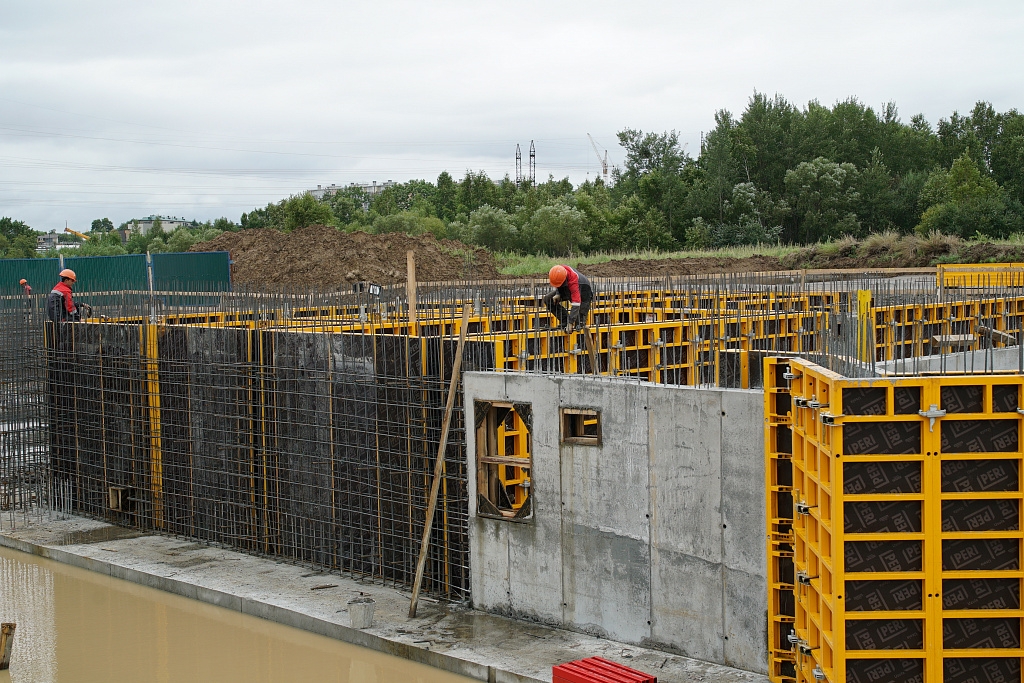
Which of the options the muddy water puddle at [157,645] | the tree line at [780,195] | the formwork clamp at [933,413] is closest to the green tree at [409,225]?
the tree line at [780,195]

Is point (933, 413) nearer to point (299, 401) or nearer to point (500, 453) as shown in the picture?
point (500, 453)

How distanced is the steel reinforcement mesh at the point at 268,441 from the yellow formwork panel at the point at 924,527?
464cm

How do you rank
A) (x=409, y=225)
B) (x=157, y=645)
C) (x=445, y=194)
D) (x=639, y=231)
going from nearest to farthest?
1. (x=157, y=645)
2. (x=639, y=231)
3. (x=409, y=225)
4. (x=445, y=194)

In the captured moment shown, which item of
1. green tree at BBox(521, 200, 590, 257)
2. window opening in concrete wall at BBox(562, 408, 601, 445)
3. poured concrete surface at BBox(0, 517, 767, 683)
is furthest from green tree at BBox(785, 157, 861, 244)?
window opening in concrete wall at BBox(562, 408, 601, 445)

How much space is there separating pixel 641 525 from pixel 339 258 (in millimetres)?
38241

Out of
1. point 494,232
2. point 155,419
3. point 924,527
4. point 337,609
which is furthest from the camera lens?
point 494,232

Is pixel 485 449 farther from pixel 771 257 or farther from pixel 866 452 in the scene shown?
pixel 771 257

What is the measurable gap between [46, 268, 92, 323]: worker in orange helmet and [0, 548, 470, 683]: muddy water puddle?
193 inches

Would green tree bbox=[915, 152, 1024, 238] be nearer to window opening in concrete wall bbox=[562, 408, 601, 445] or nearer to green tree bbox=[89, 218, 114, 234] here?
window opening in concrete wall bbox=[562, 408, 601, 445]

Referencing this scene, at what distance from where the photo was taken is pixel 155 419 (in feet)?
46.9

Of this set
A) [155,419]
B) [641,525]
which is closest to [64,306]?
[155,419]

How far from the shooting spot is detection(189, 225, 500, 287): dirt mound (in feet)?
149

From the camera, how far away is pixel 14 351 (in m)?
16.2

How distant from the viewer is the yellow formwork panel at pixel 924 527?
270 inches
